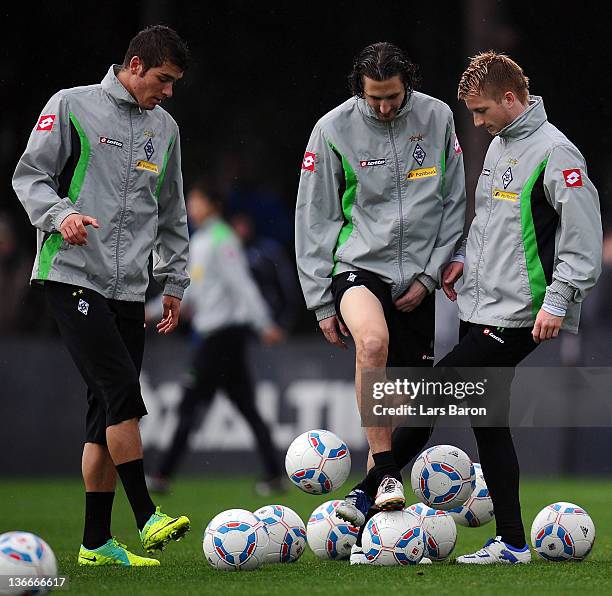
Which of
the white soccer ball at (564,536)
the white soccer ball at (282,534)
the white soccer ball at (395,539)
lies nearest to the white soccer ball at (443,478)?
the white soccer ball at (395,539)

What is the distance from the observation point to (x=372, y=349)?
6.44 meters

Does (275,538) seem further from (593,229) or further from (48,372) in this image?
(48,372)

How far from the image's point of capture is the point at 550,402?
1255 centimetres

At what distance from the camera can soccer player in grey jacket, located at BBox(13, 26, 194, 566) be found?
21.2ft

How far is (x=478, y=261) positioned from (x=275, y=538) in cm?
158

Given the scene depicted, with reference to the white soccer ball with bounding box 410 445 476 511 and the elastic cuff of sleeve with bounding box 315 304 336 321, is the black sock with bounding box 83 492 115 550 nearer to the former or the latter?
the elastic cuff of sleeve with bounding box 315 304 336 321

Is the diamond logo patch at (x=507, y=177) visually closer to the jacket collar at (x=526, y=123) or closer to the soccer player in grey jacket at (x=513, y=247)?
the soccer player in grey jacket at (x=513, y=247)

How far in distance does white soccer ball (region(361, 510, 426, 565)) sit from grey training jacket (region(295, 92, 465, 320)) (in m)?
1.06

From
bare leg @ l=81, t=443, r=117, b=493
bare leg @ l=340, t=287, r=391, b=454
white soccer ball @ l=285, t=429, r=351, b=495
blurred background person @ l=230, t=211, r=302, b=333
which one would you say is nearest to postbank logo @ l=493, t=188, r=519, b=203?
bare leg @ l=340, t=287, r=391, b=454

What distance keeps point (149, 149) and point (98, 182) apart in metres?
0.33

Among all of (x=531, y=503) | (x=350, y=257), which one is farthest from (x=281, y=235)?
(x=350, y=257)

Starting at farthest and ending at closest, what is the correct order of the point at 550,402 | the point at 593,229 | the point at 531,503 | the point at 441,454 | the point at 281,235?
the point at 281,235, the point at 550,402, the point at 531,503, the point at 441,454, the point at 593,229

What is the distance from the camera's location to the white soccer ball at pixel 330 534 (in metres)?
6.84

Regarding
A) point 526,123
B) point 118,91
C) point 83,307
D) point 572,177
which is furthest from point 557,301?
point 118,91
